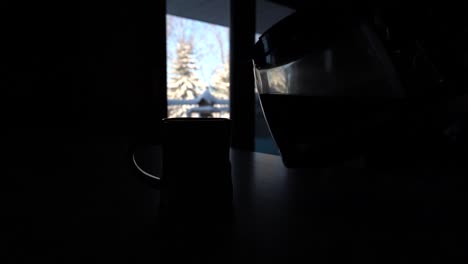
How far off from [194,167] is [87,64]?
4.79 ft

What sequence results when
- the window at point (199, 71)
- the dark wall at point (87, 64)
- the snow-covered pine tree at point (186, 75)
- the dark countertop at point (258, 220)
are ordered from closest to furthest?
the dark countertop at point (258, 220) < the dark wall at point (87, 64) < the window at point (199, 71) < the snow-covered pine tree at point (186, 75)

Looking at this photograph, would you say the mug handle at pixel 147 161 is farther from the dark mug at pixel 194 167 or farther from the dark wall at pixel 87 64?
the dark wall at pixel 87 64

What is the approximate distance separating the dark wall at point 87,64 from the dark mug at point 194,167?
4.22 ft

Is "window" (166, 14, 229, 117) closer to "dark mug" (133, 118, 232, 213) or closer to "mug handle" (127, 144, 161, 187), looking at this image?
"mug handle" (127, 144, 161, 187)

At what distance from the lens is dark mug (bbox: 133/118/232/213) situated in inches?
12.3

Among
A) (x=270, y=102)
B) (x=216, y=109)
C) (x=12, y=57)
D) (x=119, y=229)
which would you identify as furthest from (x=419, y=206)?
(x=216, y=109)

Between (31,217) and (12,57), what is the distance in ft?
4.31

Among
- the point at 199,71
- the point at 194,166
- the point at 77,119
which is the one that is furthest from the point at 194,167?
the point at 199,71

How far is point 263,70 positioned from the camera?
0.48 metres

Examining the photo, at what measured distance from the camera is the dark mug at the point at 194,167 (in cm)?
31

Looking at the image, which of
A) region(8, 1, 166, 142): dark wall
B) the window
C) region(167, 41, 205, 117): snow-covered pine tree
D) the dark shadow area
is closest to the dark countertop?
the dark shadow area

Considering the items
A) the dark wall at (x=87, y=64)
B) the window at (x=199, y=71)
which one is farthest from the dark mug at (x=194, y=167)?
the window at (x=199, y=71)

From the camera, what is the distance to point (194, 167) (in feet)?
1.05

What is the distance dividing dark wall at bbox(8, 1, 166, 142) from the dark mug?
129 cm
